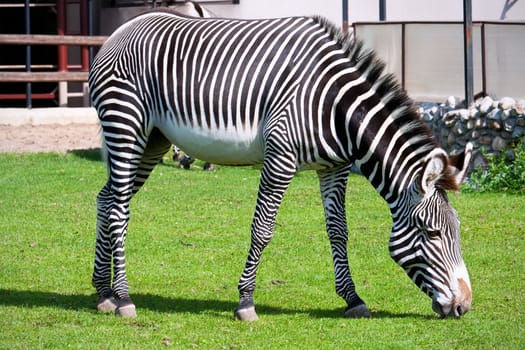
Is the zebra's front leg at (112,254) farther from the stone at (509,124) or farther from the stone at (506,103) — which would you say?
the stone at (506,103)

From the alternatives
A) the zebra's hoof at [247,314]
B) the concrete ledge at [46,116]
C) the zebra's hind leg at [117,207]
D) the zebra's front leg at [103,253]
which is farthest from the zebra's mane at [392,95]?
the concrete ledge at [46,116]

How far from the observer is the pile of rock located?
41.1ft

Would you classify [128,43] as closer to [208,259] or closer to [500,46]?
[208,259]

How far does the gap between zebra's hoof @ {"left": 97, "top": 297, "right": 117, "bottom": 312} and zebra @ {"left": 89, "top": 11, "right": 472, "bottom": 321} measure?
0.03 ft

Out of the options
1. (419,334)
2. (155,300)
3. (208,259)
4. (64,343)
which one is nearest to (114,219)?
(155,300)

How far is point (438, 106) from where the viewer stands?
13883mm

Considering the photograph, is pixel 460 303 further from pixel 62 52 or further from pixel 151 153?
pixel 62 52

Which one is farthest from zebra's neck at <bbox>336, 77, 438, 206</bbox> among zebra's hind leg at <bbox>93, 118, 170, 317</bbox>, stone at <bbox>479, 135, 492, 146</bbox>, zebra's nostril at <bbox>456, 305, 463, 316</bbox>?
stone at <bbox>479, 135, 492, 146</bbox>

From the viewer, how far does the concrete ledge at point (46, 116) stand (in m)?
18.8

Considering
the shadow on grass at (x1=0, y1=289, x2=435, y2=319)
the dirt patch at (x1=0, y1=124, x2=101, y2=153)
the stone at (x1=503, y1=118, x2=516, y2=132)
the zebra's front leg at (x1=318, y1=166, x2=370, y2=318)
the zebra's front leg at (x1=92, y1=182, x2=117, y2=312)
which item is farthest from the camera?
the dirt patch at (x1=0, y1=124, x2=101, y2=153)

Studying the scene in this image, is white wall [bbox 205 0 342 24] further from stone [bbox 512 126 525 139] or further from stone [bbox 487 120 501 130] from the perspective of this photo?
stone [bbox 512 126 525 139]

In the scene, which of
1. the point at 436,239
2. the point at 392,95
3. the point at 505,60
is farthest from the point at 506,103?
the point at 436,239

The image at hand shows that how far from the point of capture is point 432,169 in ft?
21.9

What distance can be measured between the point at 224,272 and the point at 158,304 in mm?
1175
